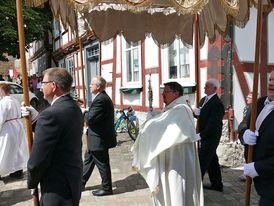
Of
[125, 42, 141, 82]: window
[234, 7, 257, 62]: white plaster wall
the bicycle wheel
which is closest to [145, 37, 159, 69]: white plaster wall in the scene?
[125, 42, 141, 82]: window

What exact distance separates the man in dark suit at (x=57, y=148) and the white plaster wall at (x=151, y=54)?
590 centimetres

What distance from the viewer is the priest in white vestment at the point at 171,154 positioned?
2.95 meters

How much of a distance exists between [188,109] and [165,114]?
27cm

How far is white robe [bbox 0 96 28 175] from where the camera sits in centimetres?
475

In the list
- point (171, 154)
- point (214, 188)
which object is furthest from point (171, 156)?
point (214, 188)

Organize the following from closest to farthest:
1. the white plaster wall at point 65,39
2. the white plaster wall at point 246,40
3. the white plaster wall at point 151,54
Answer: the white plaster wall at point 246,40 < the white plaster wall at point 151,54 < the white plaster wall at point 65,39

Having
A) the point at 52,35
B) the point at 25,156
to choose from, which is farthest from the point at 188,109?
the point at 52,35

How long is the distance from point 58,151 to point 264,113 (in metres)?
1.82

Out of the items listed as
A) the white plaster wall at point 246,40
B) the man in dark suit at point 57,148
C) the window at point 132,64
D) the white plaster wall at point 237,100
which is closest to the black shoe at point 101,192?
the man in dark suit at point 57,148

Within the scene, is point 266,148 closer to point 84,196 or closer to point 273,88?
point 273,88

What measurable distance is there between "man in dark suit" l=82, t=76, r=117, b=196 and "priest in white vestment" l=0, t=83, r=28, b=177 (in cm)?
157

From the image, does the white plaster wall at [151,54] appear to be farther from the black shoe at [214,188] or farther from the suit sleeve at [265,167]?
the suit sleeve at [265,167]

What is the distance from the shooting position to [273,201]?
2.18 meters

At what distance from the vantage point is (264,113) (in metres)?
2.40
